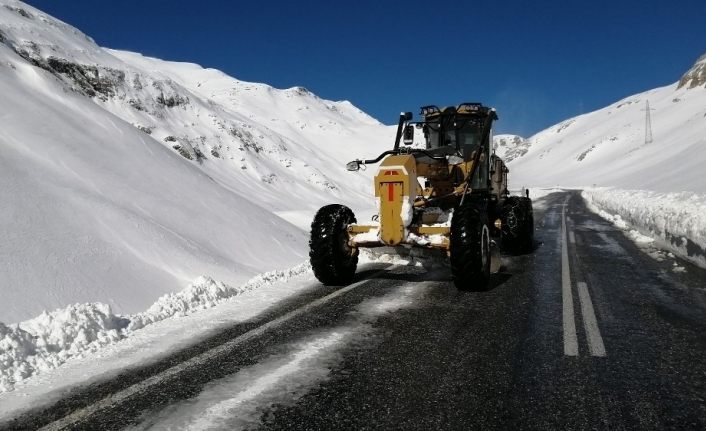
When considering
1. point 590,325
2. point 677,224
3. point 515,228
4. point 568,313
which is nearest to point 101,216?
point 568,313

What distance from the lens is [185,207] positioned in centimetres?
1017

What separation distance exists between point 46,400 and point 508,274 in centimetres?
636

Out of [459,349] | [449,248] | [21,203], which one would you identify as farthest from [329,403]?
[21,203]

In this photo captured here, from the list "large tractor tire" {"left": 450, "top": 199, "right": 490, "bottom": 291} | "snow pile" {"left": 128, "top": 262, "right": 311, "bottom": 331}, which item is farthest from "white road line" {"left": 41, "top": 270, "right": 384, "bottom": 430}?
"large tractor tire" {"left": 450, "top": 199, "right": 490, "bottom": 291}

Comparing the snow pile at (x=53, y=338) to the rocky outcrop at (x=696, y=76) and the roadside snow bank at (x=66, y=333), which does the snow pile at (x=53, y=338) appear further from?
the rocky outcrop at (x=696, y=76)

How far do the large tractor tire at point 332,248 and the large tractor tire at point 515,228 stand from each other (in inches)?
150

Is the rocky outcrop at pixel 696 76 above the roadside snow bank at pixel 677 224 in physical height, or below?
above

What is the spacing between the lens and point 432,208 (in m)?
7.81

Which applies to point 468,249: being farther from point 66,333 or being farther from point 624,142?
point 624,142

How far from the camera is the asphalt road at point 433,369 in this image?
313 cm

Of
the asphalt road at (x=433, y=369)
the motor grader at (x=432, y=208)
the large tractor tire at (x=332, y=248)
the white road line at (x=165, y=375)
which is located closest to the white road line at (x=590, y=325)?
the asphalt road at (x=433, y=369)

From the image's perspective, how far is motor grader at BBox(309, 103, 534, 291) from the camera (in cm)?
642

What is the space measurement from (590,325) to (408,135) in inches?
149

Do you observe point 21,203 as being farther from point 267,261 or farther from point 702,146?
point 702,146
